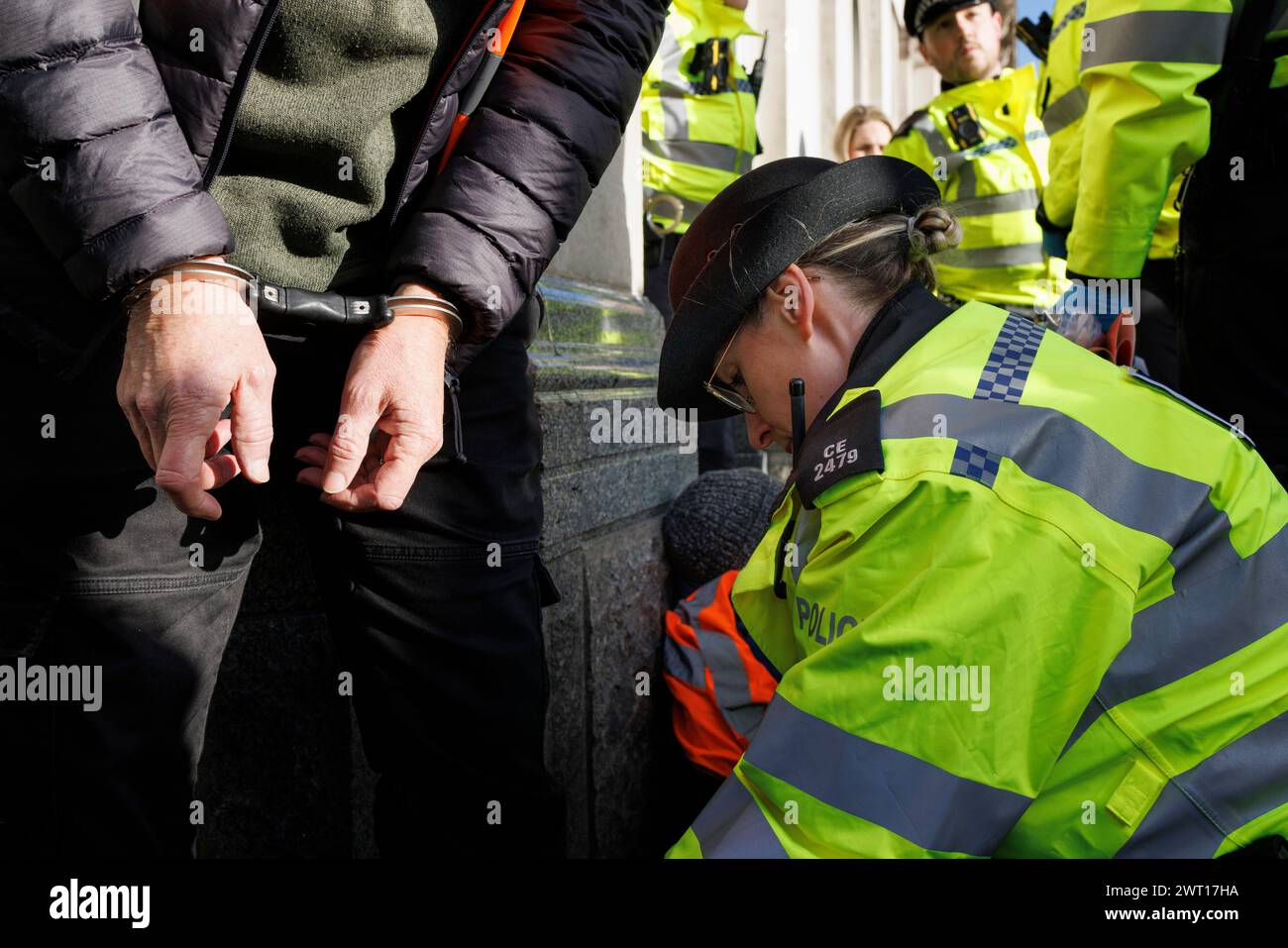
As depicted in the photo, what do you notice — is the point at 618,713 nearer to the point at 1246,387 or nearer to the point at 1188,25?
the point at 1246,387

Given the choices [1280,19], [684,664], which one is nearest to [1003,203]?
[1280,19]

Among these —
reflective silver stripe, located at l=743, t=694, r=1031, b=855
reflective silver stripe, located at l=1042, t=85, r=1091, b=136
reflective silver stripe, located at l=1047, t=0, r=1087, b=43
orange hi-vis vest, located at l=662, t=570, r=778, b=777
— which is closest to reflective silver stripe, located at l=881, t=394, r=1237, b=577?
reflective silver stripe, located at l=743, t=694, r=1031, b=855

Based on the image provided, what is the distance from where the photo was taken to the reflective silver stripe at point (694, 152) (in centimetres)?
474

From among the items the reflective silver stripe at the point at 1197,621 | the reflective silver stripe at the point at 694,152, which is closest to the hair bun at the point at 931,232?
the reflective silver stripe at the point at 1197,621

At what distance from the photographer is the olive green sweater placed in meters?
1.46

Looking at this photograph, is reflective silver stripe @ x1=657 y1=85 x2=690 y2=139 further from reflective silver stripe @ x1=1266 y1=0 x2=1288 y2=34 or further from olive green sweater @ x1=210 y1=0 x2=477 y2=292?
olive green sweater @ x1=210 y1=0 x2=477 y2=292

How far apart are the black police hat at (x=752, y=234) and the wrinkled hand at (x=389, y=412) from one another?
499 mm

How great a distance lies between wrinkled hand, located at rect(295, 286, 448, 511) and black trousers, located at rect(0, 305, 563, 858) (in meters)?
0.16

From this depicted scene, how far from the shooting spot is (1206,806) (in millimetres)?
1371

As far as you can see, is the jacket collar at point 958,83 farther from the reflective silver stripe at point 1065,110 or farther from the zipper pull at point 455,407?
the zipper pull at point 455,407

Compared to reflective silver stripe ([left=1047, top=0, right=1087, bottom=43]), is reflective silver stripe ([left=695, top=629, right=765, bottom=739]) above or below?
below
